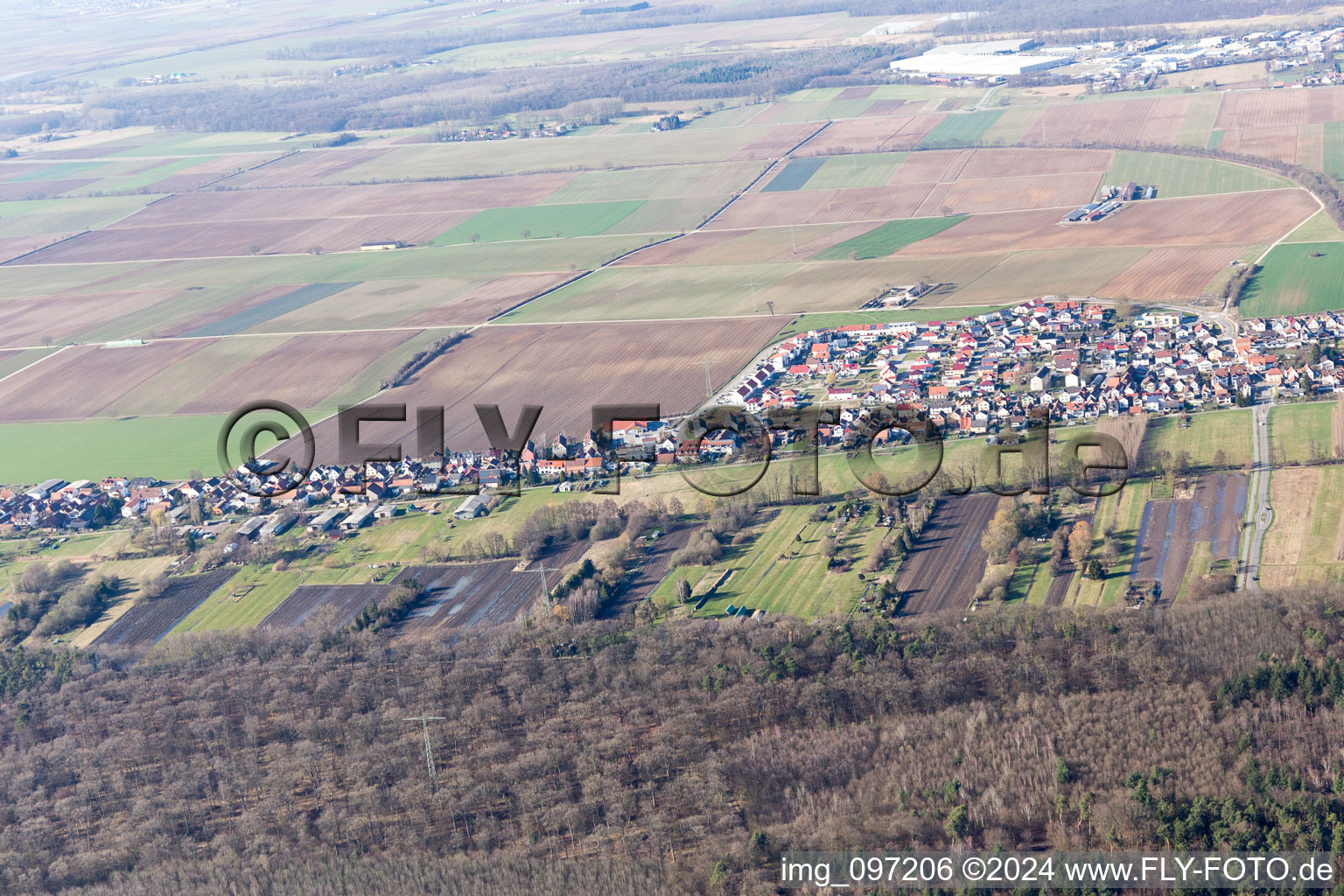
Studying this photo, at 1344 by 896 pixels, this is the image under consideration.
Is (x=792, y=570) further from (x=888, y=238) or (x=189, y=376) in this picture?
(x=888, y=238)

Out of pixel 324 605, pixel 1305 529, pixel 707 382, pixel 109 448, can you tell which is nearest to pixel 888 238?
pixel 707 382

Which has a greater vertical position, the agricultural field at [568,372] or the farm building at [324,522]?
the agricultural field at [568,372]

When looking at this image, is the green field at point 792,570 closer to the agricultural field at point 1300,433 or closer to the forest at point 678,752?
the forest at point 678,752

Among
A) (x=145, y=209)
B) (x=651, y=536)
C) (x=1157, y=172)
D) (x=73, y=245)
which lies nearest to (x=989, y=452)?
(x=651, y=536)

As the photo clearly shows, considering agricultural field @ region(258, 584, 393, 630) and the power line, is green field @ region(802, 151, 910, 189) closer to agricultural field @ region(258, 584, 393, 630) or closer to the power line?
the power line

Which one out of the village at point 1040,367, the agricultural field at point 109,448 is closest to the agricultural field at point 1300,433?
the village at point 1040,367

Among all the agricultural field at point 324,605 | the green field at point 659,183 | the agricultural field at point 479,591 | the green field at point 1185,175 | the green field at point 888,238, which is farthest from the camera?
the green field at point 659,183

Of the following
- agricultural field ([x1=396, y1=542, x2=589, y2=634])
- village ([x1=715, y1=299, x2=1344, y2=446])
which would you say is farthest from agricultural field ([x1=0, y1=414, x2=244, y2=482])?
village ([x1=715, y1=299, x2=1344, y2=446])
